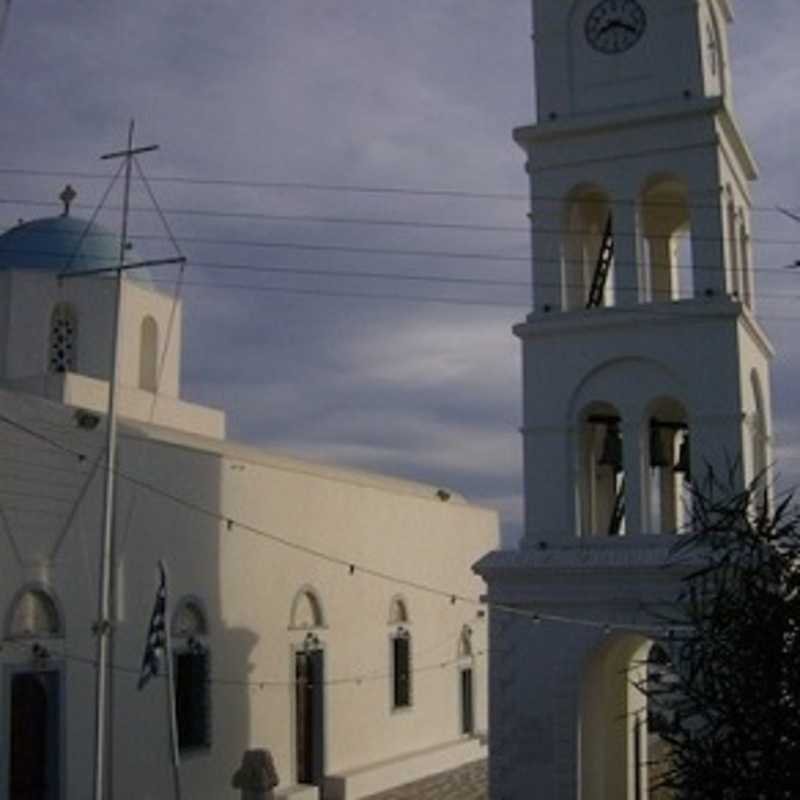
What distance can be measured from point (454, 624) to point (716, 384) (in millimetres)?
10877

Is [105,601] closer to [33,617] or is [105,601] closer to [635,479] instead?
[33,617]

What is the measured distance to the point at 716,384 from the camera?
13797mm

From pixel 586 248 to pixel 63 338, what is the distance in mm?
8318

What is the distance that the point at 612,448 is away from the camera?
14.9 metres

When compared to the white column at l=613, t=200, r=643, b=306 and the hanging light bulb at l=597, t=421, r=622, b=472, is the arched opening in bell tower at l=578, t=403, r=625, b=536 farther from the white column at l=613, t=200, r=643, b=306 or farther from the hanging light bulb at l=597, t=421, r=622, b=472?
the white column at l=613, t=200, r=643, b=306

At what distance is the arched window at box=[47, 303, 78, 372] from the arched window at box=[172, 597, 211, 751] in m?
5.18

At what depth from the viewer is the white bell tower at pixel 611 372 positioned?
13.7m

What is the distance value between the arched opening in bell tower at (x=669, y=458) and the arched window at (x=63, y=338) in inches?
353

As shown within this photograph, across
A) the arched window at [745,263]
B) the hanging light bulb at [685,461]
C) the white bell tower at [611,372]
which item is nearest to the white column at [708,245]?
the white bell tower at [611,372]

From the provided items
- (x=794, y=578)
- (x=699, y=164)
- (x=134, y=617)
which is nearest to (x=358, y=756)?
(x=134, y=617)

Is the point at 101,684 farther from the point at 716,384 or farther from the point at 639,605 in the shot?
the point at 716,384

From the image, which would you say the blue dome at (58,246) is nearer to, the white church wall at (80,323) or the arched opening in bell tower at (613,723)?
the white church wall at (80,323)

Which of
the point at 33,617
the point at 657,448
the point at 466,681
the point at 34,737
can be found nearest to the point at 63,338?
the point at 33,617

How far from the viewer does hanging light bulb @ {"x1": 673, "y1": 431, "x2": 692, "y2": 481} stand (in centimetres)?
1404
